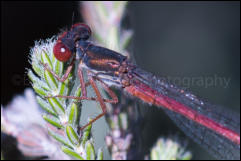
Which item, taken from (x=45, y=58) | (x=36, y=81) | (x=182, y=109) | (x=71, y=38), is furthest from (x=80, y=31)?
(x=182, y=109)

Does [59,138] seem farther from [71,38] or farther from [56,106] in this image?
[71,38]

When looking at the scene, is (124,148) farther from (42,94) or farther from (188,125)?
(188,125)

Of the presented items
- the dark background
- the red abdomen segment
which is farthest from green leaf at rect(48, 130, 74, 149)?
the dark background

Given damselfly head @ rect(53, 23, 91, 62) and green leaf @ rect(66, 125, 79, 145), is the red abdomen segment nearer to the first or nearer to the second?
damselfly head @ rect(53, 23, 91, 62)

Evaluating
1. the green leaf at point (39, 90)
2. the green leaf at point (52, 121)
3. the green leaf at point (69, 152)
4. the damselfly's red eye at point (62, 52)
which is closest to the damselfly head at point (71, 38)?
the damselfly's red eye at point (62, 52)

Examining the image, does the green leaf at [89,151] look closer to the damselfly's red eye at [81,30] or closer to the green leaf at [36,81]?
the green leaf at [36,81]

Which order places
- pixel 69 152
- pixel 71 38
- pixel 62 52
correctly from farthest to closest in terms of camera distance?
pixel 71 38 < pixel 62 52 < pixel 69 152
